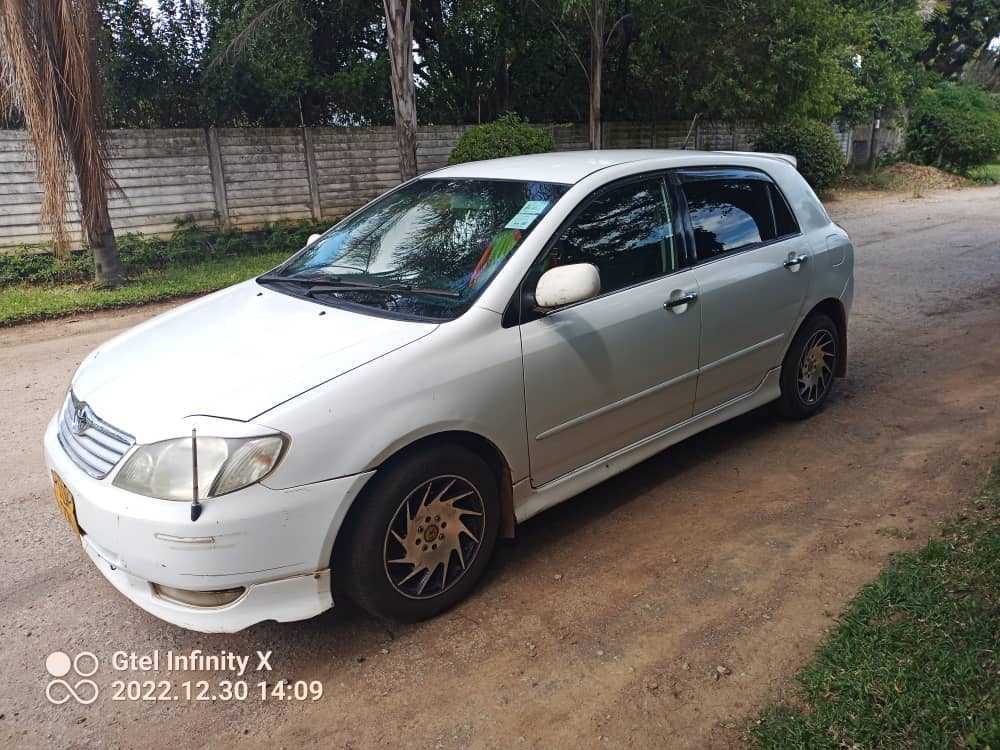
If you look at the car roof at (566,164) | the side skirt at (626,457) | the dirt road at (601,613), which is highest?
the car roof at (566,164)

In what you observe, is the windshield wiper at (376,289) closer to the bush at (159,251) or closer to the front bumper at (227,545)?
the front bumper at (227,545)

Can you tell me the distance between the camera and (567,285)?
10.7ft

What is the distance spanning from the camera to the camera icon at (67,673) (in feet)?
9.34

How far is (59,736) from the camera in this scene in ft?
8.73

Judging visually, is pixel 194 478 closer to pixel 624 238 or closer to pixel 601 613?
pixel 601 613

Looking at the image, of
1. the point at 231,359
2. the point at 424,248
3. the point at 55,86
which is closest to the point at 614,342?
the point at 424,248

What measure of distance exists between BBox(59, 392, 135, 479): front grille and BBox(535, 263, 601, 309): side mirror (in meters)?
1.64

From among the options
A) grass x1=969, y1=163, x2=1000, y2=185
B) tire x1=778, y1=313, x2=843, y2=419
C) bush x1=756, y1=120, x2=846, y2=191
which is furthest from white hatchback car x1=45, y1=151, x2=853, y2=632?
grass x1=969, y1=163, x2=1000, y2=185

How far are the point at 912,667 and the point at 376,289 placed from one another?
2499 mm

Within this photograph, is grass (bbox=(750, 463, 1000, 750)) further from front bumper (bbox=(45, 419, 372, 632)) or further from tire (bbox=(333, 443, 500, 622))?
front bumper (bbox=(45, 419, 372, 632))

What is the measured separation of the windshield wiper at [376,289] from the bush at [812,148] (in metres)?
16.5

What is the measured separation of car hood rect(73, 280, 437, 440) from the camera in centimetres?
279

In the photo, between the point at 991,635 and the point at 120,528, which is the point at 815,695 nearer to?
the point at 991,635

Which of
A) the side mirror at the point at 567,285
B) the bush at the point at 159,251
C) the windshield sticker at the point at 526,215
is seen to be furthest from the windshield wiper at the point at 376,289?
the bush at the point at 159,251
